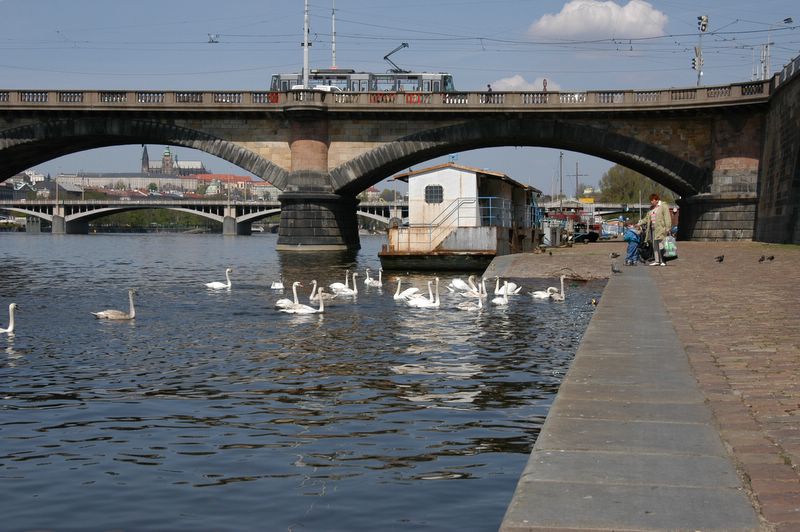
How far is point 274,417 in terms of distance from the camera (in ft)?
37.7

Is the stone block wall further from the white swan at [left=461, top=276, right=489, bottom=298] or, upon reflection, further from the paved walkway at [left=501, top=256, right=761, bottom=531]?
the paved walkway at [left=501, top=256, right=761, bottom=531]

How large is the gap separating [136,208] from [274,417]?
464 feet

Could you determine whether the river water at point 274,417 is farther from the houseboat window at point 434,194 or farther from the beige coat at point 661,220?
the houseboat window at point 434,194

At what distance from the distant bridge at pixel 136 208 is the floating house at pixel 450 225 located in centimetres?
9429

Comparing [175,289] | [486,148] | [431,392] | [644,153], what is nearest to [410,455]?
[431,392]

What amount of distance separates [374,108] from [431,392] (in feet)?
169

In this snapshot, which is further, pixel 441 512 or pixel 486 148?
pixel 486 148

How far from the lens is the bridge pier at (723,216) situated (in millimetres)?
56938

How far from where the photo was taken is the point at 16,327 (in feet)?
70.9

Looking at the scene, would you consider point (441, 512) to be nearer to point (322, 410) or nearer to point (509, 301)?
point (322, 410)

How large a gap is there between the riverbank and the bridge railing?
33970 mm

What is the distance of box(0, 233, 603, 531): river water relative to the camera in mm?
7949

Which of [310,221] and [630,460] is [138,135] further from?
[630,460]

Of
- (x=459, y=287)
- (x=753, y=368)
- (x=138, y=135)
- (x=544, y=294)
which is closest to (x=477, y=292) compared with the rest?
(x=544, y=294)
